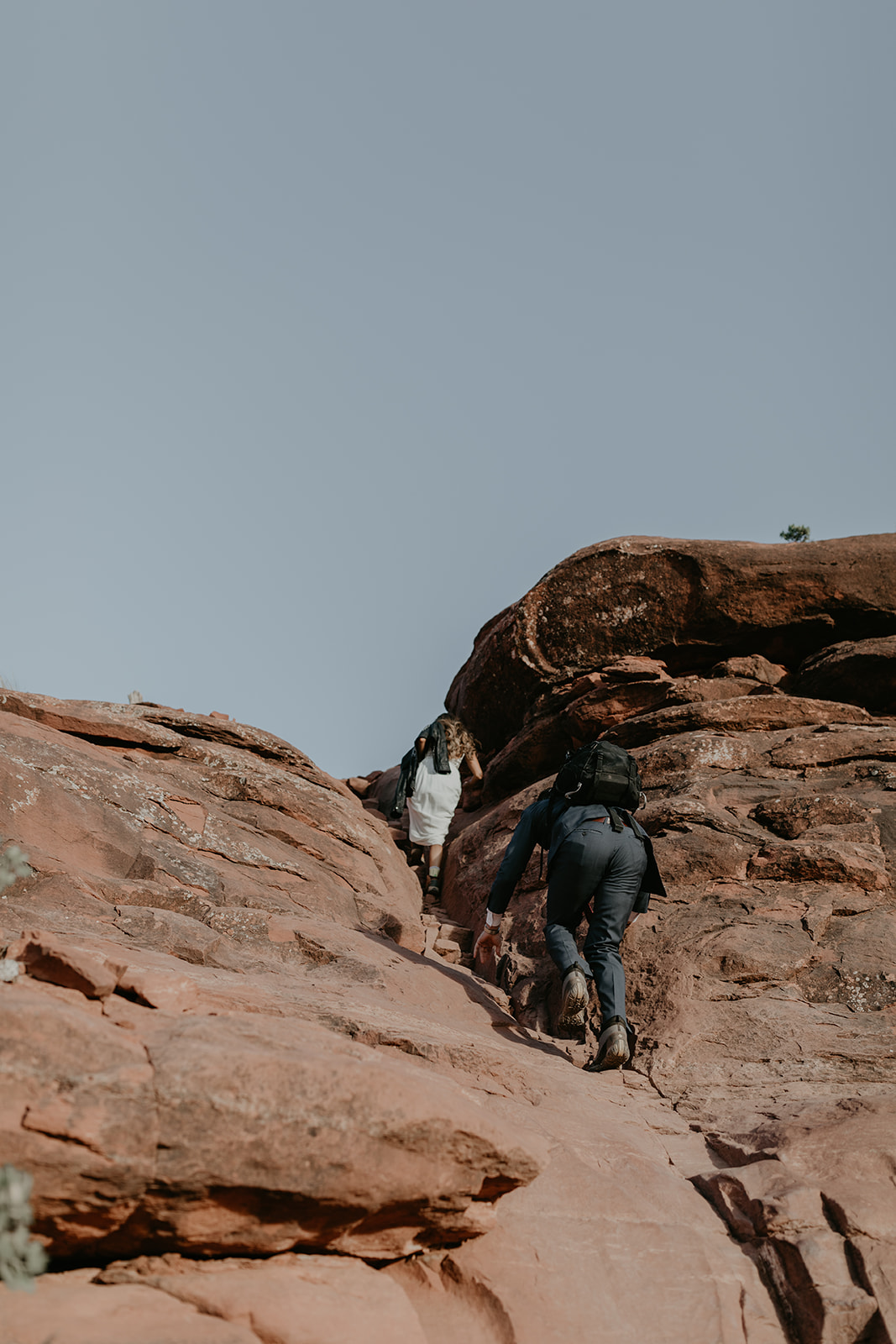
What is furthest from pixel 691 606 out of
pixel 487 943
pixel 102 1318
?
pixel 102 1318

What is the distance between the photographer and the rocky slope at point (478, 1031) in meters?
3.28

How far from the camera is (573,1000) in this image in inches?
259

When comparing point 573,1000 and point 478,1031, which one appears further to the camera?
point 478,1031

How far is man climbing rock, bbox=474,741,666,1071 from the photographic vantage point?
263 inches

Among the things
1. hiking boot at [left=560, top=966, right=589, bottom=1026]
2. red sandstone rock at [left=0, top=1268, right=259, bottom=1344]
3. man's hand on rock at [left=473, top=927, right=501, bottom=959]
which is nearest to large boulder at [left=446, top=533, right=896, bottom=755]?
man's hand on rock at [left=473, top=927, right=501, bottom=959]

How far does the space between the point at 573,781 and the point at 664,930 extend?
154 cm

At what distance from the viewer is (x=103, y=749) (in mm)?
9906

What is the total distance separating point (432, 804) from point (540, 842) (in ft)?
15.1

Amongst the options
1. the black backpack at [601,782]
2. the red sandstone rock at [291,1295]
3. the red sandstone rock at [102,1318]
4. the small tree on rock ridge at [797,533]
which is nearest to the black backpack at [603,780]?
the black backpack at [601,782]

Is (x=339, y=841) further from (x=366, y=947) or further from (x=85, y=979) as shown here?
(x=85, y=979)

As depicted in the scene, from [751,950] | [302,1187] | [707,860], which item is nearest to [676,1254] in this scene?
[302,1187]

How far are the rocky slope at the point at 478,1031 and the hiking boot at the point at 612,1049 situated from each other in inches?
4.3

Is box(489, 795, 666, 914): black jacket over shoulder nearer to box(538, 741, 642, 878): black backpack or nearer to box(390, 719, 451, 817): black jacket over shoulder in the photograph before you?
box(538, 741, 642, 878): black backpack

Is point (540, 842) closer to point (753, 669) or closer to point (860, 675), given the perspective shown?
point (753, 669)
